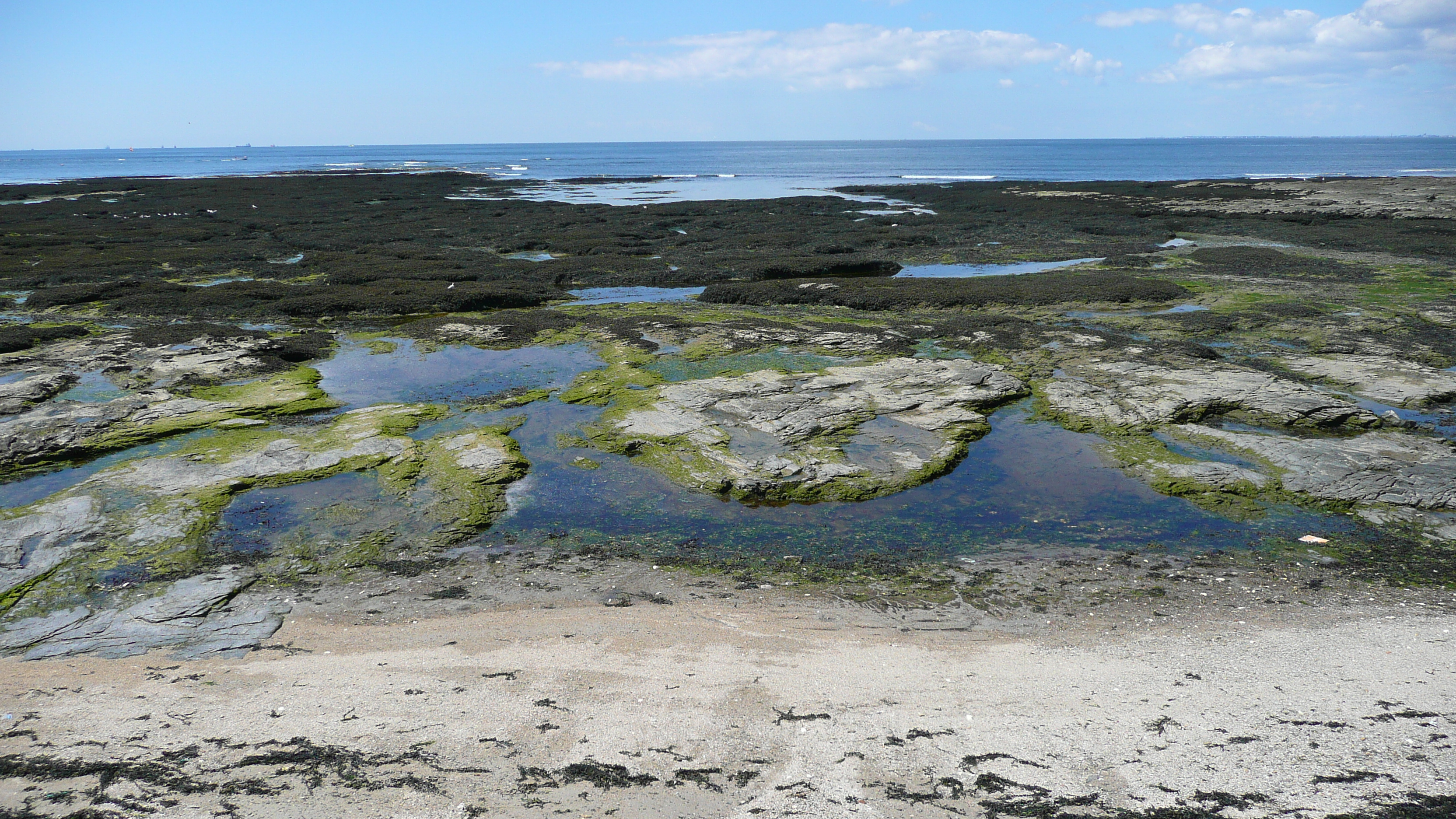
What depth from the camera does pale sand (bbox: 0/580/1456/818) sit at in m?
6.14

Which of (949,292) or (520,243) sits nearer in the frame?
(949,292)

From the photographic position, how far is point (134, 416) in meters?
15.0

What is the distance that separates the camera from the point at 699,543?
10992mm

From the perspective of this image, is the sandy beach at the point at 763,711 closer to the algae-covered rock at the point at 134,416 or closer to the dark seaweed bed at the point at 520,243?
the algae-covered rock at the point at 134,416

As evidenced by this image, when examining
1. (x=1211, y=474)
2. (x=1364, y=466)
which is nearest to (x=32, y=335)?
(x=1211, y=474)

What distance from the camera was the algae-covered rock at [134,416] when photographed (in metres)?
13.6

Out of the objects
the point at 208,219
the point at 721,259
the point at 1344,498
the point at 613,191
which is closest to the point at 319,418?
the point at 1344,498

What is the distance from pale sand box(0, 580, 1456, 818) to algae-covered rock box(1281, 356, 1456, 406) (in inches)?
353

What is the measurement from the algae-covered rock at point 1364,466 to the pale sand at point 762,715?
3331 mm

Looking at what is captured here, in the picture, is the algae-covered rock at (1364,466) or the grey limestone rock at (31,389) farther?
the grey limestone rock at (31,389)

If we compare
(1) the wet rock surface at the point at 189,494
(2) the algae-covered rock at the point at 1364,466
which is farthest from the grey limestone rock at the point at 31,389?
(2) the algae-covered rock at the point at 1364,466

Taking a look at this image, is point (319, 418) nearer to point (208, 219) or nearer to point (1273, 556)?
point (1273, 556)

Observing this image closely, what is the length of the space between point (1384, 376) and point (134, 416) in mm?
25706

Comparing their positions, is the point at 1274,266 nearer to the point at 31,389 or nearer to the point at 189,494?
the point at 189,494
